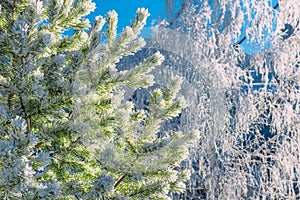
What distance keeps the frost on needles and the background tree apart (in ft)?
6.36

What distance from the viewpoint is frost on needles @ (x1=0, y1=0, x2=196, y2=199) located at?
110 cm

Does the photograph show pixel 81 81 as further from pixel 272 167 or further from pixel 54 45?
pixel 272 167

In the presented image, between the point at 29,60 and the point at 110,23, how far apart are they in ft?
1.13

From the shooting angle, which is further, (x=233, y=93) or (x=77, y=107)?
(x=233, y=93)

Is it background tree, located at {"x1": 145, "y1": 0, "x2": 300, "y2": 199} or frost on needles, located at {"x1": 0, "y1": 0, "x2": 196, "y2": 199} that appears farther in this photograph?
background tree, located at {"x1": 145, "y1": 0, "x2": 300, "y2": 199}

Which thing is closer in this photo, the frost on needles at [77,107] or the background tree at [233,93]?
the frost on needles at [77,107]

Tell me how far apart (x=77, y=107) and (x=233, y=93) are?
8.00ft

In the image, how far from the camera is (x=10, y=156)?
3.20ft

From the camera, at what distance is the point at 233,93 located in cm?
354

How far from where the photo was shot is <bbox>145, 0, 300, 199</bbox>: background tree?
3.41 meters

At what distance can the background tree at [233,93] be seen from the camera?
3.41m

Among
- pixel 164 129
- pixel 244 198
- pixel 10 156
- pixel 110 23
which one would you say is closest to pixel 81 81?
pixel 110 23

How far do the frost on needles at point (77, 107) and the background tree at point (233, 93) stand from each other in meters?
1.94

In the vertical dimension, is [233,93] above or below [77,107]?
above
